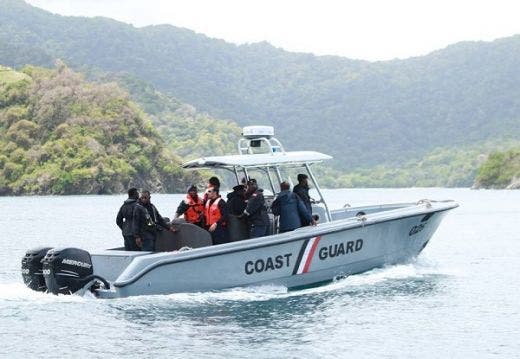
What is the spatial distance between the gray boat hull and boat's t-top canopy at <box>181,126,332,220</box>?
1.00m

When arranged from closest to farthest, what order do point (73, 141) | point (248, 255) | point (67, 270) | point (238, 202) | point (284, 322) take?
point (284, 322), point (67, 270), point (248, 255), point (238, 202), point (73, 141)

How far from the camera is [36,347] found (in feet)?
42.8

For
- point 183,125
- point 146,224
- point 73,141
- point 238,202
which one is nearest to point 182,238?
point 146,224

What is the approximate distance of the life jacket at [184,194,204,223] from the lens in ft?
53.4

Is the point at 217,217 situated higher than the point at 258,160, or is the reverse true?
the point at 258,160

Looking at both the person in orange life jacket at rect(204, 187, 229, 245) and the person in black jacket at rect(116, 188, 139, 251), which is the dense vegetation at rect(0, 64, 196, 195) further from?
the person in orange life jacket at rect(204, 187, 229, 245)

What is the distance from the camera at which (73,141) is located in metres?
118

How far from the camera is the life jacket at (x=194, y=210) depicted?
16.3 metres

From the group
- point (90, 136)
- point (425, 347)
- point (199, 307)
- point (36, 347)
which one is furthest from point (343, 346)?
point (90, 136)

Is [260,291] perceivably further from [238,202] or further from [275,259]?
[238,202]

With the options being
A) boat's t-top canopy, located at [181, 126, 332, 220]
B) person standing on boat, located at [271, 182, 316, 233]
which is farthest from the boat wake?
boat's t-top canopy, located at [181, 126, 332, 220]

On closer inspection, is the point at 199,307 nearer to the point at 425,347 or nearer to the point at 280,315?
the point at 280,315

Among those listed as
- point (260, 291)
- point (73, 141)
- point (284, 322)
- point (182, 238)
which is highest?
point (73, 141)

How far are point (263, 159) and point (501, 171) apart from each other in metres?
127
